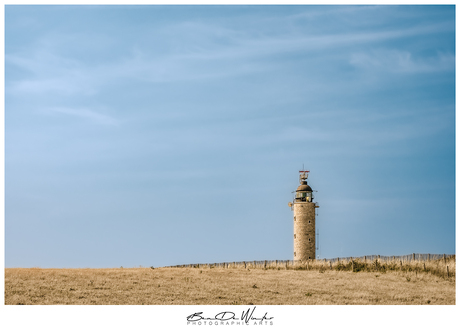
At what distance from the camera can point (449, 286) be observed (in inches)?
1347

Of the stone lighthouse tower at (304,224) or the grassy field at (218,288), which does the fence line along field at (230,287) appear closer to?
the grassy field at (218,288)

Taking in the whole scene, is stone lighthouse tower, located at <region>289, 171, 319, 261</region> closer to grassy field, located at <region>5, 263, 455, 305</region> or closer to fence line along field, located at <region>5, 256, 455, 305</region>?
fence line along field, located at <region>5, 256, 455, 305</region>

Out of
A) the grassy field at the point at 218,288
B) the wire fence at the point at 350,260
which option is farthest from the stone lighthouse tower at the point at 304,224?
the grassy field at the point at 218,288

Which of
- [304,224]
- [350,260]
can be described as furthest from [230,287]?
[304,224]

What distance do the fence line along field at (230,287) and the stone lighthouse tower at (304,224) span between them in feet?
45.5

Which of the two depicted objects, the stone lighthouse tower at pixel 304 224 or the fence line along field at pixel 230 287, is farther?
the stone lighthouse tower at pixel 304 224

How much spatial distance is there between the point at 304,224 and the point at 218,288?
28.3 m

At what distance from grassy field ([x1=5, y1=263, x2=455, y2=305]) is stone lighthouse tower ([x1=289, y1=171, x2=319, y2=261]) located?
1686 cm

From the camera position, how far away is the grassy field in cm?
2673

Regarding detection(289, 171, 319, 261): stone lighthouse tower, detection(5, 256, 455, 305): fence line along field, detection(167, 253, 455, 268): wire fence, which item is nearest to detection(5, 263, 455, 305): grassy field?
detection(5, 256, 455, 305): fence line along field

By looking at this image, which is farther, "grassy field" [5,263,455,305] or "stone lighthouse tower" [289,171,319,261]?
"stone lighthouse tower" [289,171,319,261]

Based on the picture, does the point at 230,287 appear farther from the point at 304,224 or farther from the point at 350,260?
the point at 304,224

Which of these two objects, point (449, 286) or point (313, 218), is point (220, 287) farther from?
point (313, 218)

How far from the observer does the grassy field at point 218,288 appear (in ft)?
87.7
